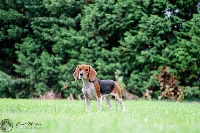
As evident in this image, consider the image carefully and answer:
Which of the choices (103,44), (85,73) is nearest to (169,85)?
(103,44)

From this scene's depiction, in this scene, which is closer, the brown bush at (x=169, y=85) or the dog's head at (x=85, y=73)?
the dog's head at (x=85, y=73)

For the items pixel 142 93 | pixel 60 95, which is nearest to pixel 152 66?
pixel 142 93

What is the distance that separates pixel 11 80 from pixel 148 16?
30.7 feet

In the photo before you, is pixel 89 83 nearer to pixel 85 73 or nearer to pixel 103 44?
pixel 85 73

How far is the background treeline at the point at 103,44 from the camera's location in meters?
21.5

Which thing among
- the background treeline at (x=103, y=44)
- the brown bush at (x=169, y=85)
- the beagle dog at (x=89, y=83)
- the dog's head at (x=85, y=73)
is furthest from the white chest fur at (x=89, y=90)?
the brown bush at (x=169, y=85)

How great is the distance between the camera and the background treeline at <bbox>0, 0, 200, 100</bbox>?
2148cm

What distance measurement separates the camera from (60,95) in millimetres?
24094

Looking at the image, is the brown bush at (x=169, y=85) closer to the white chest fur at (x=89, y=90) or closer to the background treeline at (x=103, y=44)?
the background treeline at (x=103, y=44)

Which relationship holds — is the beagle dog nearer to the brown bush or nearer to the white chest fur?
the white chest fur

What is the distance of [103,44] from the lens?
76.7 ft

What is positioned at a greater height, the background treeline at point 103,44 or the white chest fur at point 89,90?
the background treeline at point 103,44

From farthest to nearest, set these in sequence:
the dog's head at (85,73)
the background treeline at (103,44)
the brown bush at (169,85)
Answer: the background treeline at (103,44), the brown bush at (169,85), the dog's head at (85,73)

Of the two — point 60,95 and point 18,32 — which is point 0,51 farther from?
point 60,95
